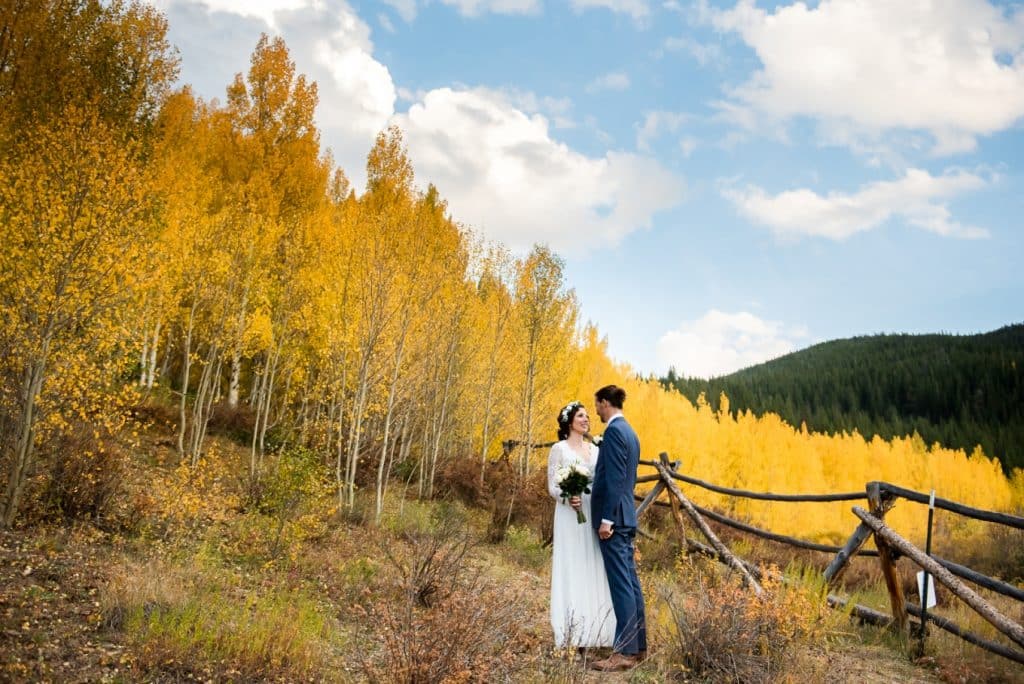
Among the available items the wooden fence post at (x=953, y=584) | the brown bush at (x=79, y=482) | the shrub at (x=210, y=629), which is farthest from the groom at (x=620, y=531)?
the brown bush at (x=79, y=482)

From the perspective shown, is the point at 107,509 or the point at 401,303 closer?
the point at 107,509

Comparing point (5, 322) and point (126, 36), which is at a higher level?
point (126, 36)

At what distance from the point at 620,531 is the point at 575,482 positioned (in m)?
0.49

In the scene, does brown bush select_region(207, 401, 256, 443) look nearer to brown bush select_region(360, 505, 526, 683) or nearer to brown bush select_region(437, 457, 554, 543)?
brown bush select_region(437, 457, 554, 543)

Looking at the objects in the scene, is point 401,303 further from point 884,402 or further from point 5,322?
point 884,402

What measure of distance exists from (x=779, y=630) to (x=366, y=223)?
9.74 metres

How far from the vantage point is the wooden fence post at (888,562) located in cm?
511

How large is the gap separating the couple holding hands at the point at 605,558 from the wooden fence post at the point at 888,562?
2.35 meters

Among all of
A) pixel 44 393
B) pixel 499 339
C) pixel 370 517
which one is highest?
pixel 499 339

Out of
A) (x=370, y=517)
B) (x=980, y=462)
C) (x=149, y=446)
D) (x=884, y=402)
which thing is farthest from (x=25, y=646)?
(x=884, y=402)

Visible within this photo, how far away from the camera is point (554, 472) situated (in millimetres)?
4809

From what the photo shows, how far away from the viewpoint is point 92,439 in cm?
704

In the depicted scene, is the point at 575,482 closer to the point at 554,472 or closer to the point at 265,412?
the point at 554,472

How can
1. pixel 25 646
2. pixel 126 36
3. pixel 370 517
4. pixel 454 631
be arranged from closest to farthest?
pixel 454 631, pixel 25 646, pixel 370 517, pixel 126 36
